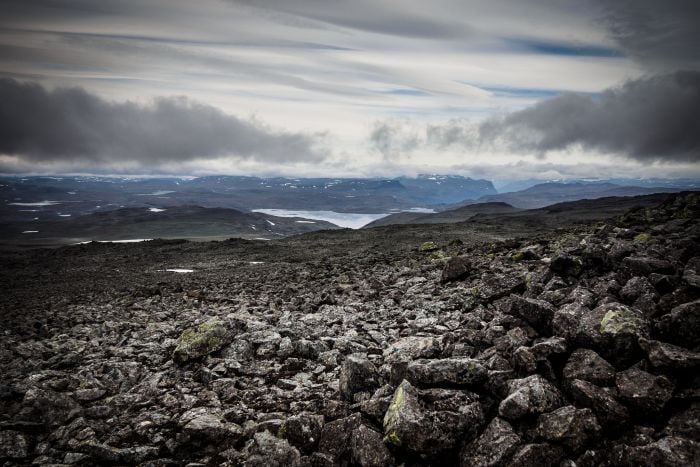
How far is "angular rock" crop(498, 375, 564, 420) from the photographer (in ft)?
21.4

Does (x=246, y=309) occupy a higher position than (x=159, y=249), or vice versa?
(x=246, y=309)

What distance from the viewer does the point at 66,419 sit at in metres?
9.06

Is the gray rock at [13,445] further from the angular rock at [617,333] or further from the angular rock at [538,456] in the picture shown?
the angular rock at [617,333]

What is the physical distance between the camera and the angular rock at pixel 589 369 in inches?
270

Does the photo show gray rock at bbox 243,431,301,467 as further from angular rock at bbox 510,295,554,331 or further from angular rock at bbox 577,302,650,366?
angular rock at bbox 510,295,554,331

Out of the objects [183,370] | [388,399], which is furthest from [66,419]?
[388,399]

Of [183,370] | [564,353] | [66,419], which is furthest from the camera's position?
[183,370]

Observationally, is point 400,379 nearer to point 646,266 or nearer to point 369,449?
point 369,449

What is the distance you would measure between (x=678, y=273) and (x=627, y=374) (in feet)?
18.6

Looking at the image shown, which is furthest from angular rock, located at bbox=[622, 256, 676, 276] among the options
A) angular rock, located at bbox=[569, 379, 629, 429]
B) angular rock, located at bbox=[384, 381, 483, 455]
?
angular rock, located at bbox=[384, 381, 483, 455]

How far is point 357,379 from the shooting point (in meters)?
8.92

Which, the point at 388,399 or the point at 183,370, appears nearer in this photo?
the point at 388,399

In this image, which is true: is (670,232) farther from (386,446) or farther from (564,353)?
(386,446)

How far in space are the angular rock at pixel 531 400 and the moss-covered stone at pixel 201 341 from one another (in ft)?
29.5
